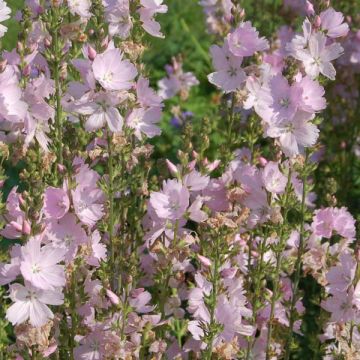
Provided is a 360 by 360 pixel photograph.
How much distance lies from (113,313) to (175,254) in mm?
287

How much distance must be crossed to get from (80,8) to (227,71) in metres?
0.57

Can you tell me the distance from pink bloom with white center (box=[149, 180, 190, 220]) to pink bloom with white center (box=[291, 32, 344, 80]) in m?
0.59

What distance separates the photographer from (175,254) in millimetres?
2836

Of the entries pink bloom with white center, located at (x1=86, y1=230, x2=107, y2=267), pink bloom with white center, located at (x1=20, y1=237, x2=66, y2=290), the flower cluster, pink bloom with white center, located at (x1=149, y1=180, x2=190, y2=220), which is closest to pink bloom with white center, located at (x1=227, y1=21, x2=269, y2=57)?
the flower cluster

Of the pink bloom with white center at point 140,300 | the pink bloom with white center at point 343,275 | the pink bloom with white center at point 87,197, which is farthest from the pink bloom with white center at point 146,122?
the pink bloom with white center at point 343,275

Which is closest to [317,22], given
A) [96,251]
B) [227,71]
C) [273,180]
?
[227,71]

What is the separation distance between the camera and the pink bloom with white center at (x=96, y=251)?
9.18 ft

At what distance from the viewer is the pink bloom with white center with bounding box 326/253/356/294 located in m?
2.84

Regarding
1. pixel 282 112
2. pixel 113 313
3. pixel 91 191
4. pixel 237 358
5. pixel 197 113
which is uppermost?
pixel 282 112

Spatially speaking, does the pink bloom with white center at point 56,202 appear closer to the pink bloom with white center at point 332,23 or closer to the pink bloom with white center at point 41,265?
the pink bloom with white center at point 41,265

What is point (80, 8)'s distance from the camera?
294cm

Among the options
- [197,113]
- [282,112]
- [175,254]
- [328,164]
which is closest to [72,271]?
[175,254]

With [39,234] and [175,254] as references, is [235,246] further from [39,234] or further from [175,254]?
[39,234]

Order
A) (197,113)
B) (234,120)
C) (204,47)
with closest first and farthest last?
(234,120)
(197,113)
(204,47)
